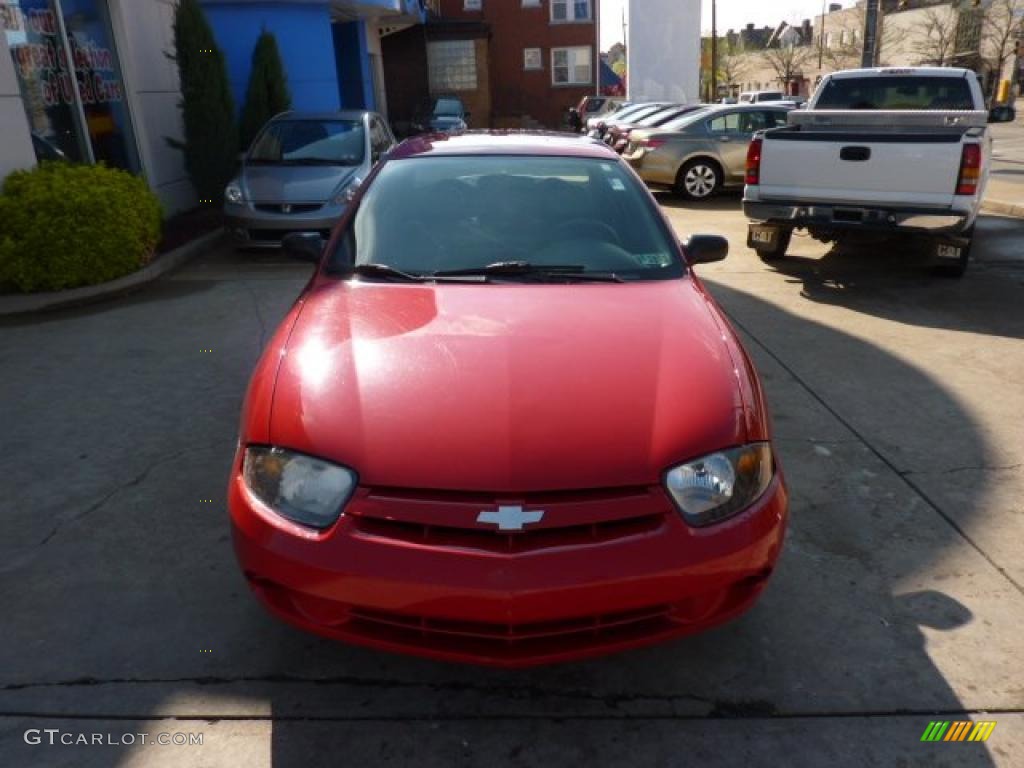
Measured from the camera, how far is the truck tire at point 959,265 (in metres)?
6.83

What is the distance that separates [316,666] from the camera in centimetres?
255

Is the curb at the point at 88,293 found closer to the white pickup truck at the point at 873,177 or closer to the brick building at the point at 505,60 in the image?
the white pickup truck at the point at 873,177

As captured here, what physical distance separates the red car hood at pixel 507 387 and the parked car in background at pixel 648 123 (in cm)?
1176

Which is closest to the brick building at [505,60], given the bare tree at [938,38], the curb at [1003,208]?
the bare tree at [938,38]

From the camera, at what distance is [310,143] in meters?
9.43

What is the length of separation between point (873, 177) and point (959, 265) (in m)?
1.22

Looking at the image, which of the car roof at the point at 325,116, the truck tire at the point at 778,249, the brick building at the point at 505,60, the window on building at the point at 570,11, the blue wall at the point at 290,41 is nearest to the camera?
the truck tire at the point at 778,249

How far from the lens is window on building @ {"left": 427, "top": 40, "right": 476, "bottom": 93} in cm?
3472

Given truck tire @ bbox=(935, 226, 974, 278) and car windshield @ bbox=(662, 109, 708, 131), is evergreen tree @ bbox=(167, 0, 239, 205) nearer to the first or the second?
car windshield @ bbox=(662, 109, 708, 131)

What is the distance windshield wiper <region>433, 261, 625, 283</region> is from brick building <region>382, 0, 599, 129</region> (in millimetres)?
33496

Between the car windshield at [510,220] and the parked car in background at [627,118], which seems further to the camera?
the parked car in background at [627,118]

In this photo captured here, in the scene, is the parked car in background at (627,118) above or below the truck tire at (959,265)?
above

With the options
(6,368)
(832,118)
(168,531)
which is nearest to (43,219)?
(6,368)

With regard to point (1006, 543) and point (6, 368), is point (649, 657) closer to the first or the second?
point (1006, 543)
